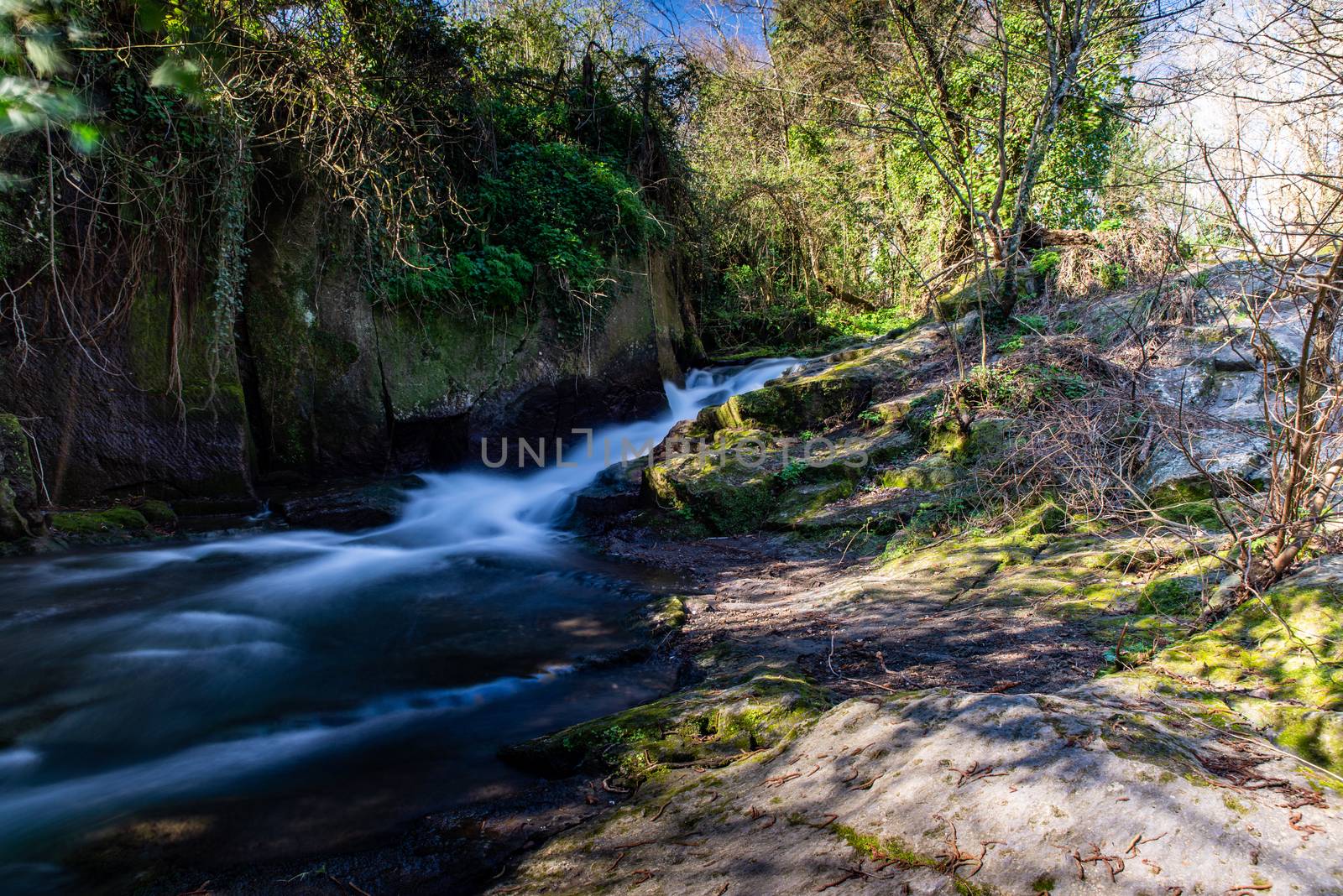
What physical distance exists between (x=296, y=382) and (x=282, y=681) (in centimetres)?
520

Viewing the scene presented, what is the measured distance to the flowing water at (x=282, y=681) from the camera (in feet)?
10.1

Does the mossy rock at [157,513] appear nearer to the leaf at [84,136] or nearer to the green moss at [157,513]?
the green moss at [157,513]

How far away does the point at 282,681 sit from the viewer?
4.32m

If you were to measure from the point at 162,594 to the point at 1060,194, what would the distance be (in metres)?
14.0

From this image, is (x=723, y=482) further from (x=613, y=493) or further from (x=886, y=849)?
(x=886, y=849)

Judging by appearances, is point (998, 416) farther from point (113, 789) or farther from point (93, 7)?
point (93, 7)

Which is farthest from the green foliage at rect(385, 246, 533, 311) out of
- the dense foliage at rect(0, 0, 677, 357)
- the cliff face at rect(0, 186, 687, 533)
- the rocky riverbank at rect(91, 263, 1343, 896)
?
the rocky riverbank at rect(91, 263, 1343, 896)

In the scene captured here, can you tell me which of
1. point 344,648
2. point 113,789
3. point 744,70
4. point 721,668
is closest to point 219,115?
point 344,648

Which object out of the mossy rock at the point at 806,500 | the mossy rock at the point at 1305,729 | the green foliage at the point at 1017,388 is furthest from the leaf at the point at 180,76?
the green foliage at the point at 1017,388

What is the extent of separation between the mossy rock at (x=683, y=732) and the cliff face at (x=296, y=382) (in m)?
5.91

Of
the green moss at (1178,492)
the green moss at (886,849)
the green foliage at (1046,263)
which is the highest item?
the green foliage at (1046,263)

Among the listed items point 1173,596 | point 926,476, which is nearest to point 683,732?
point 1173,596

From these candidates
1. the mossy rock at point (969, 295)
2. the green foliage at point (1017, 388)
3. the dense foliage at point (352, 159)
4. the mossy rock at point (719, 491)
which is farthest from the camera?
the mossy rock at point (969, 295)

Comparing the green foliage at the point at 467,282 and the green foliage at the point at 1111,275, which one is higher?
the green foliage at the point at 467,282
